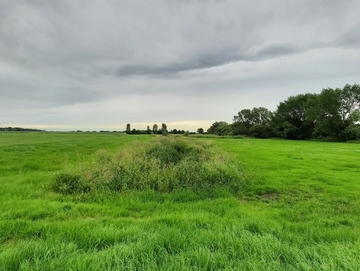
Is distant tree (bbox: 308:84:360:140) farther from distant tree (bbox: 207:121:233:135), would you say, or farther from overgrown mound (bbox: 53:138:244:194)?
overgrown mound (bbox: 53:138:244:194)

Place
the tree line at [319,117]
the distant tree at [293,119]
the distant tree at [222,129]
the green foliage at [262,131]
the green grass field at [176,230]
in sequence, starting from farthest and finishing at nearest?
the distant tree at [222,129]
the green foliage at [262,131]
the distant tree at [293,119]
the tree line at [319,117]
the green grass field at [176,230]

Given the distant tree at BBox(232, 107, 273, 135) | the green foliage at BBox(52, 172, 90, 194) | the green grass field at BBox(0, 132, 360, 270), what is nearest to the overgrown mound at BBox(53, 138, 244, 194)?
the green foliage at BBox(52, 172, 90, 194)

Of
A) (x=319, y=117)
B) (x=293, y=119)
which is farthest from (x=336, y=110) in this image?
(x=293, y=119)

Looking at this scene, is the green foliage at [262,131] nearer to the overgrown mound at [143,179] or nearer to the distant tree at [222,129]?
the distant tree at [222,129]

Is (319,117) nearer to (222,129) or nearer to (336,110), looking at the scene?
(336,110)

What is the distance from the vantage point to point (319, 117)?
5928 cm

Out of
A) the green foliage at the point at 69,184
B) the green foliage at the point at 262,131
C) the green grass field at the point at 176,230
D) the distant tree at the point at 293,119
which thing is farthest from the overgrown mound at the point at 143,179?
the green foliage at the point at 262,131

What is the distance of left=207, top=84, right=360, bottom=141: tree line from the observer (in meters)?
55.0

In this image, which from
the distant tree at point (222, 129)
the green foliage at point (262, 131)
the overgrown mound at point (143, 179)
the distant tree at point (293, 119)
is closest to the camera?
the overgrown mound at point (143, 179)

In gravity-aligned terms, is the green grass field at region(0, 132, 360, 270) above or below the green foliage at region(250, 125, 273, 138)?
below

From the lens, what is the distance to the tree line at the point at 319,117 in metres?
55.0

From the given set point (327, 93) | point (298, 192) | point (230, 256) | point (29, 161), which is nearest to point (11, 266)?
point (230, 256)

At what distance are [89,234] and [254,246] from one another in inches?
124

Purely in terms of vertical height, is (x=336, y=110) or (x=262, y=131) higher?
(x=336, y=110)
